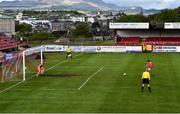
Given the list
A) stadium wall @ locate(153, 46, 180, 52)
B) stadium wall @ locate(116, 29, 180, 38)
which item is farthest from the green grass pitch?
stadium wall @ locate(116, 29, 180, 38)

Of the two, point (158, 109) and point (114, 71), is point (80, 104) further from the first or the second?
point (114, 71)

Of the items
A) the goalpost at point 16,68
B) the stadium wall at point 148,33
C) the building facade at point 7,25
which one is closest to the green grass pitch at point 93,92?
the goalpost at point 16,68

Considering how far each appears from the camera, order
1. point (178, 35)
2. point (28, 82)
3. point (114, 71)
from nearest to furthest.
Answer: point (28, 82), point (114, 71), point (178, 35)

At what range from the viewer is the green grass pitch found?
81.5 ft

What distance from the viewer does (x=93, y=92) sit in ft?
99.3

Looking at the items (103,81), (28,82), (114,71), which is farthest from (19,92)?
(114,71)

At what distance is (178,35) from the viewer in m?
87.1

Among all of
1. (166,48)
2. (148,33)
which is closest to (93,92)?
(166,48)

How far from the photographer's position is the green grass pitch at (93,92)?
2484cm

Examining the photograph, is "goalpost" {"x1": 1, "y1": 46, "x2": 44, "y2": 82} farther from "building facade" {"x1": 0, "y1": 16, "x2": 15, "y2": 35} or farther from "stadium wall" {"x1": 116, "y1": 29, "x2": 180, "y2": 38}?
"building facade" {"x1": 0, "y1": 16, "x2": 15, "y2": 35}

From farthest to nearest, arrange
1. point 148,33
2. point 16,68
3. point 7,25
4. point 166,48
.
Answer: point 7,25 < point 148,33 < point 166,48 < point 16,68

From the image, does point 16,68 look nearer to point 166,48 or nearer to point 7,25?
point 166,48

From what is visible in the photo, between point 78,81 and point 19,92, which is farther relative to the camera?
point 78,81

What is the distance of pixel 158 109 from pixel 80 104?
4.21 metres
